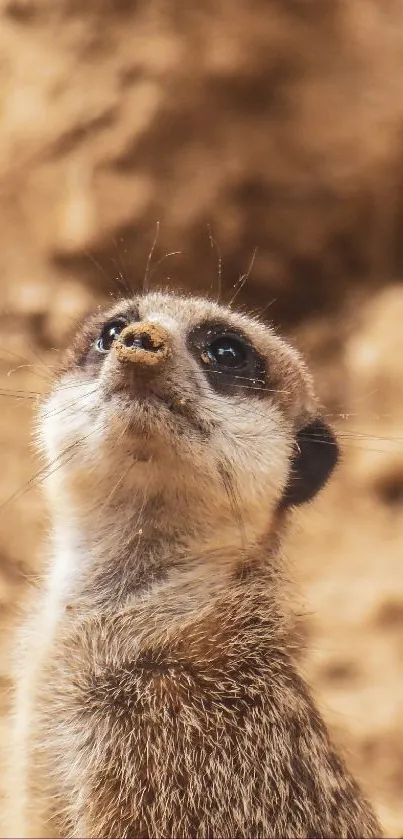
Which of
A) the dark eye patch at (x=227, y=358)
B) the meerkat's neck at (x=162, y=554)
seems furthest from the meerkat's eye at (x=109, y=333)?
the meerkat's neck at (x=162, y=554)

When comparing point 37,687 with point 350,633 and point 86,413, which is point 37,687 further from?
point 350,633

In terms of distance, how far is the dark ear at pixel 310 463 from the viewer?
3.92 feet

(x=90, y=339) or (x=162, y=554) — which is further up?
(x=90, y=339)

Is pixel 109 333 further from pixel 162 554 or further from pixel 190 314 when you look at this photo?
pixel 162 554

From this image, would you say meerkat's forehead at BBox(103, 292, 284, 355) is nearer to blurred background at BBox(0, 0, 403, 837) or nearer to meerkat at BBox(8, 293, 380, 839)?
meerkat at BBox(8, 293, 380, 839)

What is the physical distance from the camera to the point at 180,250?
1.63 m

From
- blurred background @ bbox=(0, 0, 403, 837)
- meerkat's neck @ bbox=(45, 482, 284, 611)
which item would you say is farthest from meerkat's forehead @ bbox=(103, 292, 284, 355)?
meerkat's neck @ bbox=(45, 482, 284, 611)

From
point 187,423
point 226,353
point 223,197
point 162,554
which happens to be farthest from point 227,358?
point 223,197

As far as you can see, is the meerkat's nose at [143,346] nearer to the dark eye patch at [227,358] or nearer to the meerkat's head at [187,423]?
the meerkat's head at [187,423]

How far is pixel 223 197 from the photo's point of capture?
1664mm

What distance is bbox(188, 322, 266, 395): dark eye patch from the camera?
115 centimetres

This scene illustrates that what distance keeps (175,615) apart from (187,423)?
25cm

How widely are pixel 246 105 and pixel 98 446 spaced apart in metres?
Result: 0.83

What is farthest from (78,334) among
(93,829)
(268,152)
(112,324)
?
(93,829)
